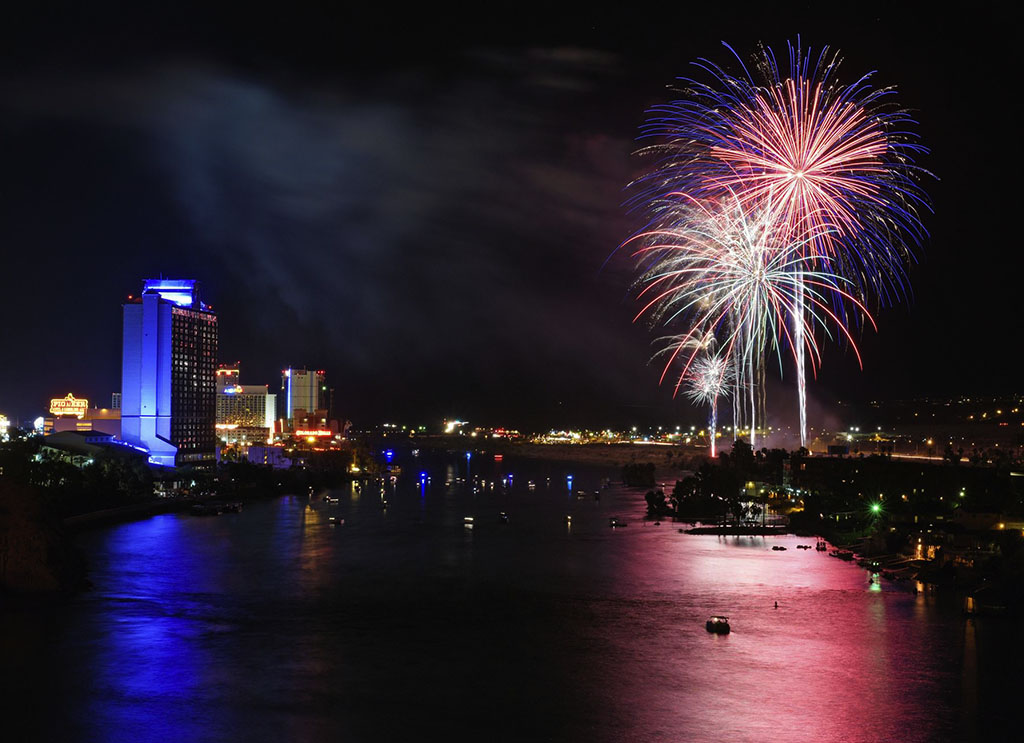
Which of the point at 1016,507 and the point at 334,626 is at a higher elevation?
the point at 1016,507

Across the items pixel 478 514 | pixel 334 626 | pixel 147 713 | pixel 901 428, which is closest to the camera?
pixel 147 713

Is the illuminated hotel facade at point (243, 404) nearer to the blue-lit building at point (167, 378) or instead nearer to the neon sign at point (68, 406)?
the neon sign at point (68, 406)

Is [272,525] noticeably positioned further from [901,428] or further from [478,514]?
[901,428]

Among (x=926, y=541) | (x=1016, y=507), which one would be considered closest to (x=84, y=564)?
(x=926, y=541)

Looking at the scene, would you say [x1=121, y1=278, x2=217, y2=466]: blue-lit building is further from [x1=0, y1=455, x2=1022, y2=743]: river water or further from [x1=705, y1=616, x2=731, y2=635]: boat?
[x1=705, y1=616, x2=731, y2=635]: boat

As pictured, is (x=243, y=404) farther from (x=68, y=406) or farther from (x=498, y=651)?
(x=498, y=651)

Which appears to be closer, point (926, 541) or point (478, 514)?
point (926, 541)

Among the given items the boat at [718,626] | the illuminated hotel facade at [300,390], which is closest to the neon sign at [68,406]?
the illuminated hotel facade at [300,390]
